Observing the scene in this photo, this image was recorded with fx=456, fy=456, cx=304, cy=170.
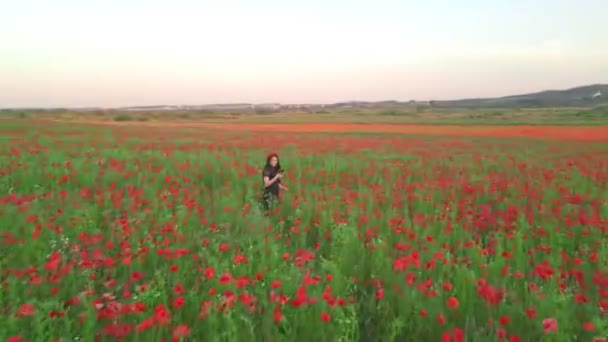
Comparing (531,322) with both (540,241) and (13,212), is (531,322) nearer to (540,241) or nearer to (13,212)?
(540,241)

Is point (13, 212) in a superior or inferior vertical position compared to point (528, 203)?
superior

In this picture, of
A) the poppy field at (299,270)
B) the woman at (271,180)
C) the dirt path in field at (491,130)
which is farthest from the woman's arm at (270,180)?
the dirt path in field at (491,130)

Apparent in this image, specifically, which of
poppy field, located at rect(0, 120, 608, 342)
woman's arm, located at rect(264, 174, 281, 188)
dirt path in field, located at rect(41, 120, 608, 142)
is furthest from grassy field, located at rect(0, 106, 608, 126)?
poppy field, located at rect(0, 120, 608, 342)

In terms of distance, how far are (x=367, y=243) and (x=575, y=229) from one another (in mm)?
3060

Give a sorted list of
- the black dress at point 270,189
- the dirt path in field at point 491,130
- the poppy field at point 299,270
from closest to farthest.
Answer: the poppy field at point 299,270 < the black dress at point 270,189 < the dirt path in field at point 491,130

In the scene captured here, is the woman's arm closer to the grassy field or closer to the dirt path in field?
the dirt path in field

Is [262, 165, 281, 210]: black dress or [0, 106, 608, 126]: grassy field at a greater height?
[262, 165, 281, 210]: black dress

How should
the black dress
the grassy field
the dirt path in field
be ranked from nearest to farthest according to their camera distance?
the black dress, the dirt path in field, the grassy field

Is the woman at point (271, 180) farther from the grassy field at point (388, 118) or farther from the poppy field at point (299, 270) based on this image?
the grassy field at point (388, 118)

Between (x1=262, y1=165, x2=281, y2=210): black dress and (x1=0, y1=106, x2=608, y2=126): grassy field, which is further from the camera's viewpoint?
(x1=0, y1=106, x2=608, y2=126): grassy field

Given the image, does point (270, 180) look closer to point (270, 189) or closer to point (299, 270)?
point (270, 189)

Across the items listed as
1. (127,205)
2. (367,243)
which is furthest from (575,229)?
(127,205)

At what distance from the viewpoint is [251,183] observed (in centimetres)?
1012

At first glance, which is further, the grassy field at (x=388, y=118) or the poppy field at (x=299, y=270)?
the grassy field at (x=388, y=118)
